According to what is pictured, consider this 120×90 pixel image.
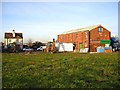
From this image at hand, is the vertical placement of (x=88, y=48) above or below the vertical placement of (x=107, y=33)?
below

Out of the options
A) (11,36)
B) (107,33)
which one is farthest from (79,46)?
(11,36)

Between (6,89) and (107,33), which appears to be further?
(107,33)

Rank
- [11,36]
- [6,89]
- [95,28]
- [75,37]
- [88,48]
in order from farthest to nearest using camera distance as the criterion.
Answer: [11,36]
[75,37]
[95,28]
[88,48]
[6,89]

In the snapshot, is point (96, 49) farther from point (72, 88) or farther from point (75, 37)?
point (72, 88)

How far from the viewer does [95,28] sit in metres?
70.8

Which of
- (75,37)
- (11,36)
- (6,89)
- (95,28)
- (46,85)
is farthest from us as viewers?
(11,36)

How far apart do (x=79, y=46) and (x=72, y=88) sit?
64443mm

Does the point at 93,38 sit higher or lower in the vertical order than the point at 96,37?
lower

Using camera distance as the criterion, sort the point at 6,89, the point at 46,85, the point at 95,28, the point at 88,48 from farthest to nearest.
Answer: the point at 95,28 < the point at 88,48 < the point at 46,85 < the point at 6,89

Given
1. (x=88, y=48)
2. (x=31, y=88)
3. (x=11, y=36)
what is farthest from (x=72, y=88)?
(x=11, y=36)

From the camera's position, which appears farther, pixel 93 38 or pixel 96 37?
pixel 96 37

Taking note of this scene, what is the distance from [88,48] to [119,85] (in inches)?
2195

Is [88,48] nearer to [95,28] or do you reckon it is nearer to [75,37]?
[95,28]

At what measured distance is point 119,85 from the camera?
10.7 meters
